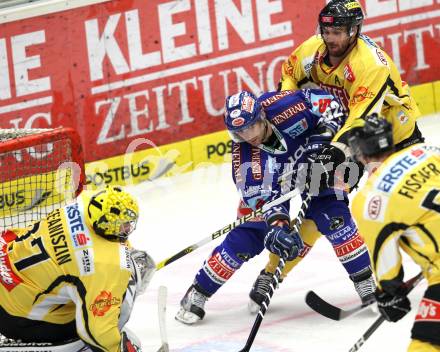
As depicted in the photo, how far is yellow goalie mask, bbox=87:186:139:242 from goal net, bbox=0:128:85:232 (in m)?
1.35

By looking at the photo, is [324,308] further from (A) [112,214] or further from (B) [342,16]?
(B) [342,16]

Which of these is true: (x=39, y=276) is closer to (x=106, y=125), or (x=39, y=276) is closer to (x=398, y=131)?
(x=398, y=131)

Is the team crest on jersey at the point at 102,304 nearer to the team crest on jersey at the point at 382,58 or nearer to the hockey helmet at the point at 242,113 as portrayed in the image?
the hockey helmet at the point at 242,113

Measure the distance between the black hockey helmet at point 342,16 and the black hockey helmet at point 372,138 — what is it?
6.03 ft

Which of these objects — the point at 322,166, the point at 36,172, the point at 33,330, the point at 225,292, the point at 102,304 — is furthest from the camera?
the point at 36,172

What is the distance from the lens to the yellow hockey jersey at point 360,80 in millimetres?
5699

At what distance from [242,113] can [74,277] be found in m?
1.29

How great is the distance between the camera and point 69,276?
14.5ft

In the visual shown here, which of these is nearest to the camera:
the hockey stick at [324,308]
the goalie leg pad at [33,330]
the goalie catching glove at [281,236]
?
the goalie leg pad at [33,330]

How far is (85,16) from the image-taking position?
768 centimetres

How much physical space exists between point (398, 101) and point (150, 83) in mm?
2441

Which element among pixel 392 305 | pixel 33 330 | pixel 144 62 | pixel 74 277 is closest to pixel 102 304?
pixel 74 277

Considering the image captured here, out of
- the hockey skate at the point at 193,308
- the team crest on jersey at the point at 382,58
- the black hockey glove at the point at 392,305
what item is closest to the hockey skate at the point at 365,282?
the hockey skate at the point at 193,308

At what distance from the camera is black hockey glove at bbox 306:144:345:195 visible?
5.45m
